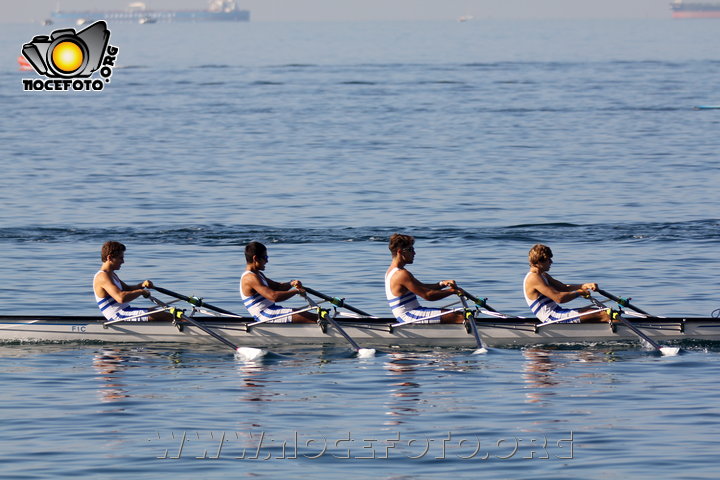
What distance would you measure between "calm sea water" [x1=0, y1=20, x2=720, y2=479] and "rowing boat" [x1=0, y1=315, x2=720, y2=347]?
0.20 meters

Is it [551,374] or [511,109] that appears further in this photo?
[511,109]

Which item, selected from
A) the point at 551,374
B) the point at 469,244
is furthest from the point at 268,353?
the point at 469,244

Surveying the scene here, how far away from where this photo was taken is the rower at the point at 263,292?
65.4 ft

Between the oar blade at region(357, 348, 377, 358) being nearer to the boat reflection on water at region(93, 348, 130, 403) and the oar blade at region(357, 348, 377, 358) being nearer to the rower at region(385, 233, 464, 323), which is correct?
the rower at region(385, 233, 464, 323)

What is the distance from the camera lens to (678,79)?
87.8 meters

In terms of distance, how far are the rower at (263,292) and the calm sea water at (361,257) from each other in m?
0.55

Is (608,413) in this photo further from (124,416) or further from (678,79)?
(678,79)

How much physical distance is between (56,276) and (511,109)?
4398cm

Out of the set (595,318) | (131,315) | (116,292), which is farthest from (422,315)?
(116,292)

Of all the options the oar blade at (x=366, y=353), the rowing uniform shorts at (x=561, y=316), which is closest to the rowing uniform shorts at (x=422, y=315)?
the oar blade at (x=366, y=353)

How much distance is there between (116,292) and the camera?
1994 centimetres

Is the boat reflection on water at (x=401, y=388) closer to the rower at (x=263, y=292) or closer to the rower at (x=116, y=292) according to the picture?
the rower at (x=263, y=292)

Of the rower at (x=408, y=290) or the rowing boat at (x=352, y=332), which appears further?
the rowing boat at (x=352, y=332)

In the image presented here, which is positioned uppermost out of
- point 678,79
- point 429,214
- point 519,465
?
point 678,79
